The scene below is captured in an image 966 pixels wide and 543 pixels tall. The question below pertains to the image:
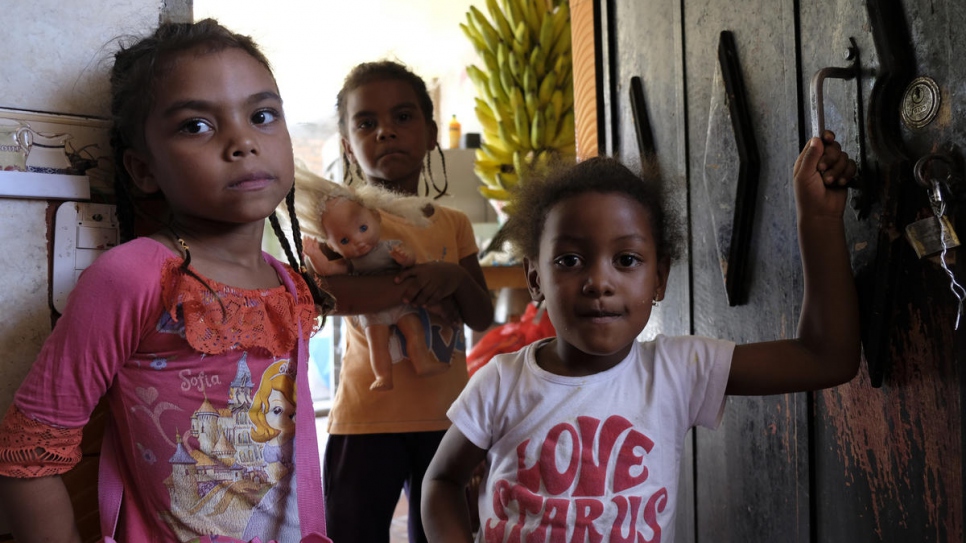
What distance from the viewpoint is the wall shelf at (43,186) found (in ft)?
3.82

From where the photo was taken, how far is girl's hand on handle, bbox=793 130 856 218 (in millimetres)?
1128

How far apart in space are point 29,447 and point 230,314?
Answer: 12.1 inches

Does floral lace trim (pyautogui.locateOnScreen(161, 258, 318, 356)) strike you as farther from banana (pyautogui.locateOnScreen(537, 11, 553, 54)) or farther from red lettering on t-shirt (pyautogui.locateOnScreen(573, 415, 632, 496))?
banana (pyautogui.locateOnScreen(537, 11, 553, 54))

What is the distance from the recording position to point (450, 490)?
1.27m

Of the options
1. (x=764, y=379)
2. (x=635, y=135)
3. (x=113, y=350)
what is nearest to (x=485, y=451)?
(x=764, y=379)

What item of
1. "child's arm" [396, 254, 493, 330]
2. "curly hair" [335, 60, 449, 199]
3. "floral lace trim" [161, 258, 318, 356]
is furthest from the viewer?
"curly hair" [335, 60, 449, 199]

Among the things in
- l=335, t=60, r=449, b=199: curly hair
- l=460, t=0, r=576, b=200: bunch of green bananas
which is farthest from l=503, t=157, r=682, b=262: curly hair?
l=460, t=0, r=576, b=200: bunch of green bananas

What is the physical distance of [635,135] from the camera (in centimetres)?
208

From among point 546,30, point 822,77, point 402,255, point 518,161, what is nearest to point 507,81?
point 546,30

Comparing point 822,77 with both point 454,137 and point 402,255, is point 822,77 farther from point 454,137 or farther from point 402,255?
point 454,137

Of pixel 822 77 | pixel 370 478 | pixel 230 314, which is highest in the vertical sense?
pixel 822 77

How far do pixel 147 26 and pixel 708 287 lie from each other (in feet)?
4.07

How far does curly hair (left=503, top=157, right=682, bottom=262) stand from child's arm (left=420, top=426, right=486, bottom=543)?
1.18ft

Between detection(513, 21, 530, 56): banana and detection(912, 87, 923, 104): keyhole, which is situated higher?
detection(513, 21, 530, 56): banana
